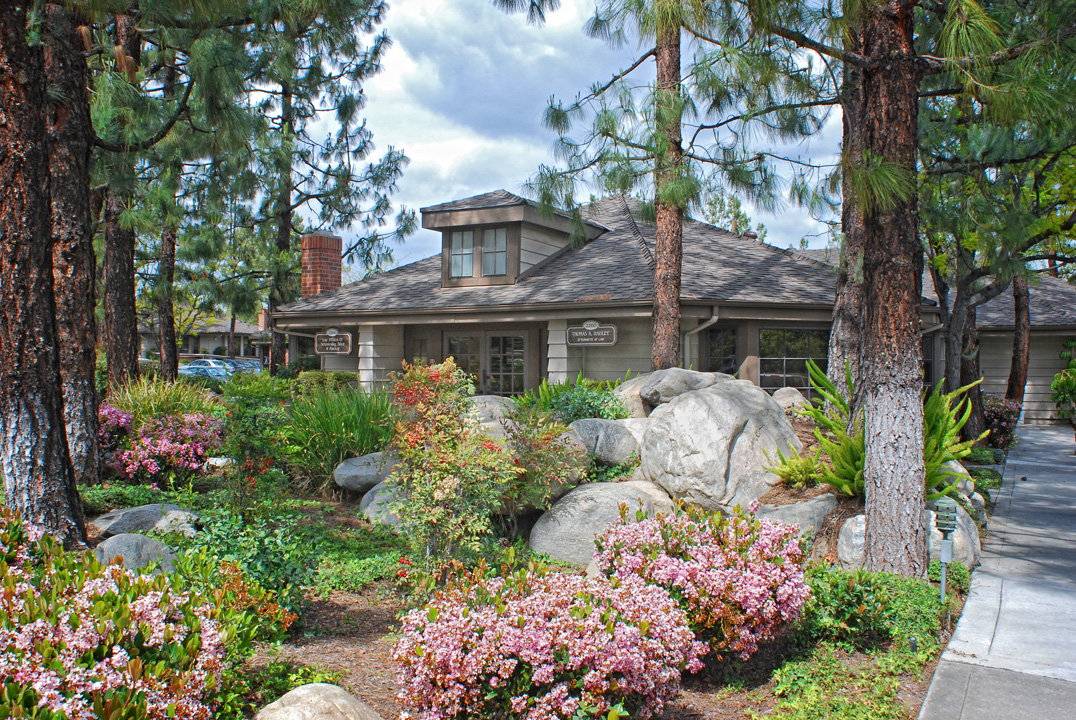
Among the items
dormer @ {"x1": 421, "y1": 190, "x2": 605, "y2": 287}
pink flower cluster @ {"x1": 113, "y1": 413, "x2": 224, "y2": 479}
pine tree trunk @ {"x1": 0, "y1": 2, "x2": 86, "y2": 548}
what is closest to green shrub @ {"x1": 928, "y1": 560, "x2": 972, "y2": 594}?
pine tree trunk @ {"x1": 0, "y1": 2, "x2": 86, "y2": 548}

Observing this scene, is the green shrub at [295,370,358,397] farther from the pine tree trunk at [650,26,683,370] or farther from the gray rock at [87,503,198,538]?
the gray rock at [87,503,198,538]

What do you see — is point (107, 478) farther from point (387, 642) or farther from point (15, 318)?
point (387, 642)

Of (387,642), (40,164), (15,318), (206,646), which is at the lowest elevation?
(387,642)

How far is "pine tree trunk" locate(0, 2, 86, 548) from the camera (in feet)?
16.7

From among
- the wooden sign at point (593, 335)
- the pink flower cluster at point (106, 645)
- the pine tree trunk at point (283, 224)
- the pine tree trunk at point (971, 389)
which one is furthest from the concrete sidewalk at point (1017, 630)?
the pine tree trunk at point (283, 224)

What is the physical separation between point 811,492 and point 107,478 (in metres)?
6.87

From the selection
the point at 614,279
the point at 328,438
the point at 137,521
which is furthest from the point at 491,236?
the point at 137,521

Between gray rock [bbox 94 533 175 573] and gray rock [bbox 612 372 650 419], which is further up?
gray rock [bbox 612 372 650 419]

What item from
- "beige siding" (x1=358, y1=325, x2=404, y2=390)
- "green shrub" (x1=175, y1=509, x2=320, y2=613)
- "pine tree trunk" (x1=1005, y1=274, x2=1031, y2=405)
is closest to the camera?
"green shrub" (x1=175, y1=509, x2=320, y2=613)

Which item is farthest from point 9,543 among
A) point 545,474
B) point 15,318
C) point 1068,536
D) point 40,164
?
point 1068,536

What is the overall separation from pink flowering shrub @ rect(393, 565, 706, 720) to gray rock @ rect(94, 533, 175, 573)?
9.31 ft

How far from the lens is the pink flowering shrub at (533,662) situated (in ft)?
9.80

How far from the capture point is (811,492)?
637 cm

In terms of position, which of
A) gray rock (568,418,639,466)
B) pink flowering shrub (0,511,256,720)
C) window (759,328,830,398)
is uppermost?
window (759,328,830,398)
